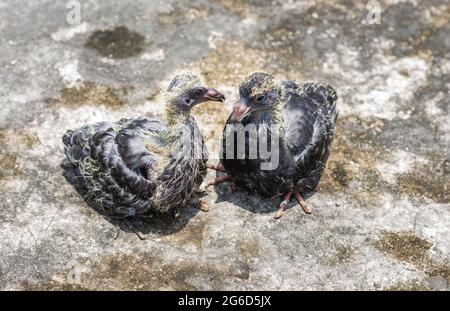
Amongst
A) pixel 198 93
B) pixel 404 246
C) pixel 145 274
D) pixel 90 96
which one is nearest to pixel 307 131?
pixel 198 93

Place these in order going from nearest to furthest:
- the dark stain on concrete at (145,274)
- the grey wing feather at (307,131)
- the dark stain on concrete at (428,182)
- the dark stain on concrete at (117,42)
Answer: the dark stain on concrete at (145,274) → the grey wing feather at (307,131) → the dark stain on concrete at (428,182) → the dark stain on concrete at (117,42)

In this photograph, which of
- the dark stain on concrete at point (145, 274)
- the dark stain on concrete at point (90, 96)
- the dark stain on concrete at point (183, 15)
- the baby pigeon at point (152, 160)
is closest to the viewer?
the dark stain on concrete at point (145, 274)

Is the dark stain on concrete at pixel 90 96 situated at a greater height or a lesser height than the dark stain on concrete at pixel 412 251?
greater

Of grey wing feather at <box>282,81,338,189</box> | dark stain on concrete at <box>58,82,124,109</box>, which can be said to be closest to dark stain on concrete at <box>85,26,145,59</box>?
dark stain on concrete at <box>58,82,124,109</box>

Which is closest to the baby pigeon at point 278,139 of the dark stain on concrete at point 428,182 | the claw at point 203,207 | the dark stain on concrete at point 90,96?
the claw at point 203,207

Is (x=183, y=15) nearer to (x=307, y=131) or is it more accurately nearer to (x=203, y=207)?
(x=307, y=131)

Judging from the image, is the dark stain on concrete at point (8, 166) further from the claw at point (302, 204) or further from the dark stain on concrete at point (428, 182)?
the dark stain on concrete at point (428, 182)
